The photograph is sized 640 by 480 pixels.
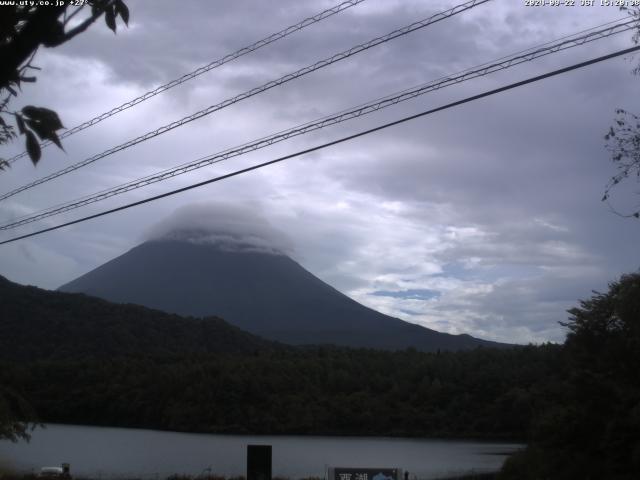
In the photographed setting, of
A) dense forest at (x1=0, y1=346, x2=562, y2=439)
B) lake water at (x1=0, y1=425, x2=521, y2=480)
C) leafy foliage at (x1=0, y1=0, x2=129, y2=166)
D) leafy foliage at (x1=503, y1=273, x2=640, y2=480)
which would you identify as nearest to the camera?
leafy foliage at (x1=0, y1=0, x2=129, y2=166)

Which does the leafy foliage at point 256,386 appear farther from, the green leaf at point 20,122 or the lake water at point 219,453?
the green leaf at point 20,122

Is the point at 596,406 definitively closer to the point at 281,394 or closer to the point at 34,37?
the point at 34,37

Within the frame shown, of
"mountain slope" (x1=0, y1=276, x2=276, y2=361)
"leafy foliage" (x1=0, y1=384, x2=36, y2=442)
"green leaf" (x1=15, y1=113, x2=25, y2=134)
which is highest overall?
"mountain slope" (x1=0, y1=276, x2=276, y2=361)

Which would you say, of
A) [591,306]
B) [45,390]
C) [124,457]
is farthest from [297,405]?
[591,306]

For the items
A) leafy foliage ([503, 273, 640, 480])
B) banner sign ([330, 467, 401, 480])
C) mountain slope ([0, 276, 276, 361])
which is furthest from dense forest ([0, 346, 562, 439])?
banner sign ([330, 467, 401, 480])

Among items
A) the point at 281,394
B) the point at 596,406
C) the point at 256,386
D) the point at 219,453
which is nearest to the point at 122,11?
the point at 596,406

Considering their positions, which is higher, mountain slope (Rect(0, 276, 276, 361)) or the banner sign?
mountain slope (Rect(0, 276, 276, 361))

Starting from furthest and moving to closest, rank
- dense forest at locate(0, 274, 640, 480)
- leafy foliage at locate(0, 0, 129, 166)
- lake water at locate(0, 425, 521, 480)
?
dense forest at locate(0, 274, 640, 480) → lake water at locate(0, 425, 521, 480) → leafy foliage at locate(0, 0, 129, 166)

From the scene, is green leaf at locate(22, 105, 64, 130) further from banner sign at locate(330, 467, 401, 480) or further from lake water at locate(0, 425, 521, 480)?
lake water at locate(0, 425, 521, 480)
